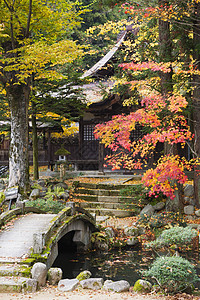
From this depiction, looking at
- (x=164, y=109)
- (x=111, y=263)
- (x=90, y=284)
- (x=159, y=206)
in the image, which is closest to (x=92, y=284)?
(x=90, y=284)

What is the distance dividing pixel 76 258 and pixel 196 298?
18.2 feet

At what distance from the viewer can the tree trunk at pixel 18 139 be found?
1253cm

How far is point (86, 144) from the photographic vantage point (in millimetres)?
20922

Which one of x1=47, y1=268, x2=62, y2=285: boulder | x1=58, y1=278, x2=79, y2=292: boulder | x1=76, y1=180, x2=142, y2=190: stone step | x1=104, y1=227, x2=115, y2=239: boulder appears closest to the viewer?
x1=58, y1=278, x2=79, y2=292: boulder

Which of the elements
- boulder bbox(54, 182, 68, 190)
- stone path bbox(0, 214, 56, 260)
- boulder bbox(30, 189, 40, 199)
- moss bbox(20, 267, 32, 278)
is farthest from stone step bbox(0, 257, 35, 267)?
boulder bbox(54, 182, 68, 190)

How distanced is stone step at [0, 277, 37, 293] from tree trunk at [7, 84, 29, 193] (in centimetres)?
615

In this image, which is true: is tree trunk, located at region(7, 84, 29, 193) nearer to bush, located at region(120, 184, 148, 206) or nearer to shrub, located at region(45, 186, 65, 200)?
shrub, located at region(45, 186, 65, 200)

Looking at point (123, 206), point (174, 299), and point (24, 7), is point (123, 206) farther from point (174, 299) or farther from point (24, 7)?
point (24, 7)

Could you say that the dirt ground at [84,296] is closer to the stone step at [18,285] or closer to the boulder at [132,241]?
the stone step at [18,285]

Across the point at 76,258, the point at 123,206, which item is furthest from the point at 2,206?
the point at 123,206

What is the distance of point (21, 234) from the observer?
8.72 meters

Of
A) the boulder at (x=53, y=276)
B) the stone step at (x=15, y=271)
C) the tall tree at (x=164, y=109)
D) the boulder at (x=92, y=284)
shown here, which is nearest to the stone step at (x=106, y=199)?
the tall tree at (x=164, y=109)

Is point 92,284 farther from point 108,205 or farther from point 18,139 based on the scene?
point 108,205

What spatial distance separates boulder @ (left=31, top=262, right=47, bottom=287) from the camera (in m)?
6.90
